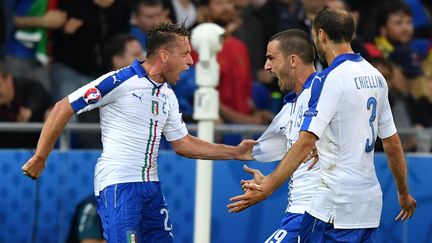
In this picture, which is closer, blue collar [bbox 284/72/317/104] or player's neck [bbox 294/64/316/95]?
blue collar [bbox 284/72/317/104]

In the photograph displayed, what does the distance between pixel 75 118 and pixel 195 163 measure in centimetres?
141

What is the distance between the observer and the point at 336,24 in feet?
25.6

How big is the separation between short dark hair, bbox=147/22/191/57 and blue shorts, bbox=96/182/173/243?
3.37 feet

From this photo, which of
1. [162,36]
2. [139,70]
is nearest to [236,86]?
[162,36]

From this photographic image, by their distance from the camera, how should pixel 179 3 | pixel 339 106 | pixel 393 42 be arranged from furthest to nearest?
pixel 393 42
pixel 179 3
pixel 339 106

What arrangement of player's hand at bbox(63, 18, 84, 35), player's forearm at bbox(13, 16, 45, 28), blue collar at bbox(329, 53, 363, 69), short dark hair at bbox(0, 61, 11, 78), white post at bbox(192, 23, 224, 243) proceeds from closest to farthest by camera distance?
1. blue collar at bbox(329, 53, 363, 69)
2. white post at bbox(192, 23, 224, 243)
3. short dark hair at bbox(0, 61, 11, 78)
4. player's forearm at bbox(13, 16, 45, 28)
5. player's hand at bbox(63, 18, 84, 35)

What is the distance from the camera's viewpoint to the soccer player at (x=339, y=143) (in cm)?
764

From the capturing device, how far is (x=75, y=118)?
1197 cm

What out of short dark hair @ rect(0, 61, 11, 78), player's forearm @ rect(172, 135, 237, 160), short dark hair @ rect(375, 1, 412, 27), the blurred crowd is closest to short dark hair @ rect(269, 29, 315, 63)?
player's forearm @ rect(172, 135, 237, 160)

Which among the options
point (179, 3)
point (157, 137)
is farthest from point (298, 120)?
point (179, 3)

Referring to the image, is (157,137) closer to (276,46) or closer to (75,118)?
(276,46)

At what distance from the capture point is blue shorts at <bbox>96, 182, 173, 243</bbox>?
8758mm

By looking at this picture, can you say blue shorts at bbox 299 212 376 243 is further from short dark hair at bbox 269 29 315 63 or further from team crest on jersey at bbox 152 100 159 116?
team crest on jersey at bbox 152 100 159 116

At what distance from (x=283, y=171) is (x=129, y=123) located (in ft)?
5.65
